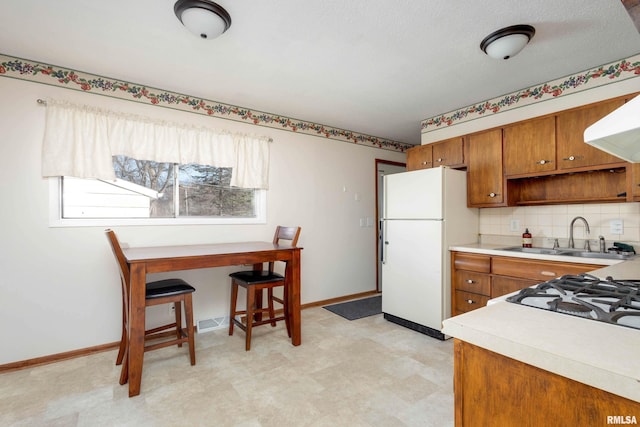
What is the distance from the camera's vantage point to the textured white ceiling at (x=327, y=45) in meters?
1.81

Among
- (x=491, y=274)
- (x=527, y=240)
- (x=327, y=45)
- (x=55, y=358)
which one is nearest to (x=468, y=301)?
(x=491, y=274)

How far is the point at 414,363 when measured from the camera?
2.38 metres

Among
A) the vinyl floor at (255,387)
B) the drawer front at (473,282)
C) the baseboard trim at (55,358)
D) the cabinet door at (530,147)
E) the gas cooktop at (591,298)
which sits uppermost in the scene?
the cabinet door at (530,147)

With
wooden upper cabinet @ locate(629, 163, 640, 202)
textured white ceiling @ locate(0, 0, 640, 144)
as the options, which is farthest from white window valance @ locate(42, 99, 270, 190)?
wooden upper cabinet @ locate(629, 163, 640, 202)

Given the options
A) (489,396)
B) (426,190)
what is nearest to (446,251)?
(426,190)

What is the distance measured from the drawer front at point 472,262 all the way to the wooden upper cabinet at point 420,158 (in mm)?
1109

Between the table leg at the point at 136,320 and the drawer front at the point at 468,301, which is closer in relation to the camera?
the table leg at the point at 136,320

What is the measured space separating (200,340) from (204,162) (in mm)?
1695

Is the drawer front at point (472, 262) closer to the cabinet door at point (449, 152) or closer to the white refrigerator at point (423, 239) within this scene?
the white refrigerator at point (423, 239)

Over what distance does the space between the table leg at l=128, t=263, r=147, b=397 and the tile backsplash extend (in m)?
3.16

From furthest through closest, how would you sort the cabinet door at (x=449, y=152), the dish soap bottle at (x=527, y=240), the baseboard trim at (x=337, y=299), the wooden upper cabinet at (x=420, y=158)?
the baseboard trim at (x=337, y=299), the wooden upper cabinet at (x=420, y=158), the cabinet door at (x=449, y=152), the dish soap bottle at (x=527, y=240)

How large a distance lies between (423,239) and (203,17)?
2495mm

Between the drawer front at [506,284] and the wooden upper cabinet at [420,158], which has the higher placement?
the wooden upper cabinet at [420,158]

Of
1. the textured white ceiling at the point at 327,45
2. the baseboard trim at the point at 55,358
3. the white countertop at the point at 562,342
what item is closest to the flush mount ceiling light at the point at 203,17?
the textured white ceiling at the point at 327,45
